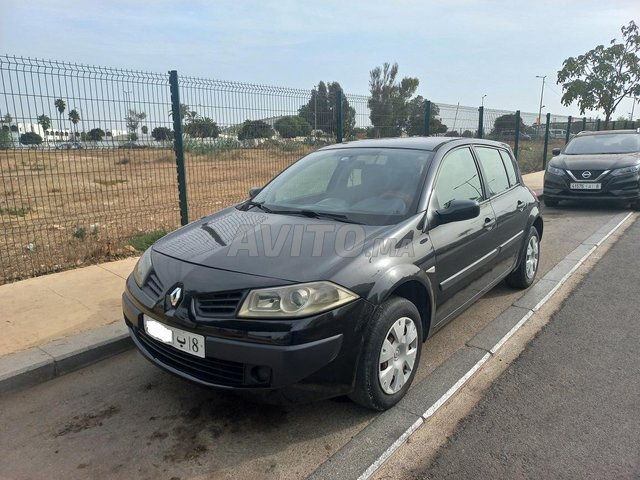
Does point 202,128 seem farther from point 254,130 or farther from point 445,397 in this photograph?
point 445,397

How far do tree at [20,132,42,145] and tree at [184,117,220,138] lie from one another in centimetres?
178

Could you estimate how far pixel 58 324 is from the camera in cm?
385

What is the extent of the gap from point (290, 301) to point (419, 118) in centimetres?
990

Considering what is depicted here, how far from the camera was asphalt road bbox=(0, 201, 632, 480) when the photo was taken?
240cm

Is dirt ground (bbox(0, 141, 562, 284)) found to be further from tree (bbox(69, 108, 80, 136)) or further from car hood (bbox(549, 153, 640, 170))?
car hood (bbox(549, 153, 640, 170))

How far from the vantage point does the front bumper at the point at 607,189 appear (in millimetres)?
9172

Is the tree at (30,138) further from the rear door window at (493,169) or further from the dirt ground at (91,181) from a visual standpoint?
the rear door window at (493,169)

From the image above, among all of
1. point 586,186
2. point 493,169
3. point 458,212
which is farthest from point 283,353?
point 586,186

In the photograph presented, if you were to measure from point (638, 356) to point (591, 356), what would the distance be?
0.34 meters

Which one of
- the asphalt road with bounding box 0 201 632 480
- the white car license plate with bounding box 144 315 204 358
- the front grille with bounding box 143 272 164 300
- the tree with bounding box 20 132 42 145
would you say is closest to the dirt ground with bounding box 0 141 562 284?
the tree with bounding box 20 132 42 145

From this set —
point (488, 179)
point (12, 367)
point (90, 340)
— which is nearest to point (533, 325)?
point (488, 179)

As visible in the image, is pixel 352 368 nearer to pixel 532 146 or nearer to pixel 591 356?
pixel 591 356

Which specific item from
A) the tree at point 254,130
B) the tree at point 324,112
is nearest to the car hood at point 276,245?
the tree at point 254,130

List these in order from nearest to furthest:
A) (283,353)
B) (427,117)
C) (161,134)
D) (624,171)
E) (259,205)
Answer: (283,353)
(259,205)
(161,134)
(624,171)
(427,117)
